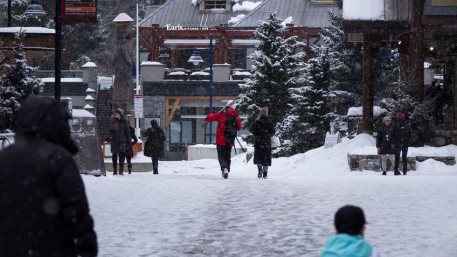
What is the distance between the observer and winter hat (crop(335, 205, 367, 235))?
566 centimetres

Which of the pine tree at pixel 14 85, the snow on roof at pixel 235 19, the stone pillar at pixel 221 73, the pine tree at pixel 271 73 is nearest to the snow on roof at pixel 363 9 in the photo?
the pine tree at pixel 271 73

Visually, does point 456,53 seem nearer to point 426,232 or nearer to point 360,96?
point 360,96

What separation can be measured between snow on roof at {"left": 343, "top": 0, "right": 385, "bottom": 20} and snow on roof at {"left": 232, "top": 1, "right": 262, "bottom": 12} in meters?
33.5

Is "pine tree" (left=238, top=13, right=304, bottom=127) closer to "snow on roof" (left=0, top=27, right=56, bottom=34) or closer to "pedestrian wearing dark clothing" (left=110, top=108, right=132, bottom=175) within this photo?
"pedestrian wearing dark clothing" (left=110, top=108, right=132, bottom=175)

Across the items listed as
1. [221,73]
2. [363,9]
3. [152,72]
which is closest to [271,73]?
[363,9]

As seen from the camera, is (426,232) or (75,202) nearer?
(75,202)

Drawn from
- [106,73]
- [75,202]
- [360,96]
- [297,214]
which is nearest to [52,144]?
[75,202]

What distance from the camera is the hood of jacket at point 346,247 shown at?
556cm

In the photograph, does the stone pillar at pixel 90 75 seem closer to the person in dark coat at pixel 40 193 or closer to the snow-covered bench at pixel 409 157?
the snow-covered bench at pixel 409 157

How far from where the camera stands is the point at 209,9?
63.7 meters

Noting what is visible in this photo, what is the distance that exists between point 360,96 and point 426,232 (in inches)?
955

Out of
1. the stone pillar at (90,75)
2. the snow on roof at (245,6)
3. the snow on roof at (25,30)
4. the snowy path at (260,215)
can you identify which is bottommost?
the snowy path at (260,215)

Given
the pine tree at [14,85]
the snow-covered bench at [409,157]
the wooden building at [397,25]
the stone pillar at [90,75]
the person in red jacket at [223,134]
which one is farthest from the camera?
the stone pillar at [90,75]

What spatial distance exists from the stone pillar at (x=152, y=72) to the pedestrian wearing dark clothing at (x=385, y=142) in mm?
31635
